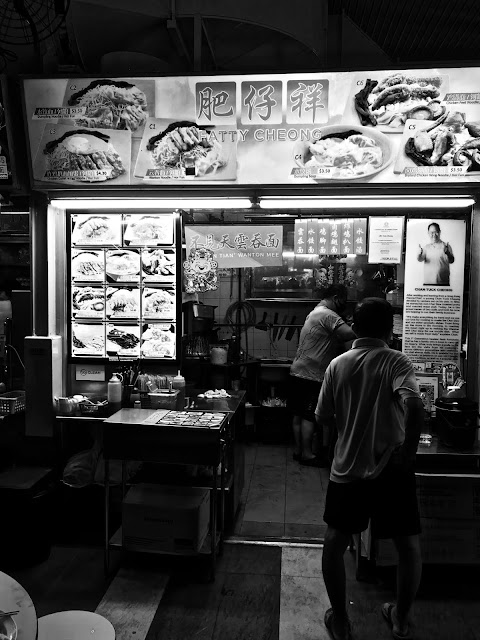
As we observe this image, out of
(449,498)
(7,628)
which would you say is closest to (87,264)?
(7,628)

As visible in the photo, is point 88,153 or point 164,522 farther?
point 88,153

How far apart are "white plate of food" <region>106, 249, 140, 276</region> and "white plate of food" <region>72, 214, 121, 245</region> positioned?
13cm

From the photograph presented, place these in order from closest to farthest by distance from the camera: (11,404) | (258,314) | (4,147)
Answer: (4,147), (11,404), (258,314)

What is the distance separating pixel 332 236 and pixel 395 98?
1.54 meters

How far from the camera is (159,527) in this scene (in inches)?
158

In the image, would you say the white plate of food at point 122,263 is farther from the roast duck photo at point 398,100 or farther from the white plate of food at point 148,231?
the roast duck photo at point 398,100

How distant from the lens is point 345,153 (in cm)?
417

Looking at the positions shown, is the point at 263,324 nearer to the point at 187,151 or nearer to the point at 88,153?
the point at 187,151

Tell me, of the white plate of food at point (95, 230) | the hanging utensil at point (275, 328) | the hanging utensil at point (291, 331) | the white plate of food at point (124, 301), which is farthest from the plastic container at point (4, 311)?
the hanging utensil at point (291, 331)

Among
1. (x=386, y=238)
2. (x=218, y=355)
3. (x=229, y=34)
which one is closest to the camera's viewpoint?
(x=386, y=238)


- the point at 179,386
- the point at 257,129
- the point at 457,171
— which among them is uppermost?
the point at 257,129

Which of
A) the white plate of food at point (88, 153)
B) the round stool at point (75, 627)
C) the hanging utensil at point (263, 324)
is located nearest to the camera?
the round stool at point (75, 627)

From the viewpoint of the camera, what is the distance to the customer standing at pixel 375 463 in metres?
3.11

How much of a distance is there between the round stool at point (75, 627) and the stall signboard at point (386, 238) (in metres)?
3.89
